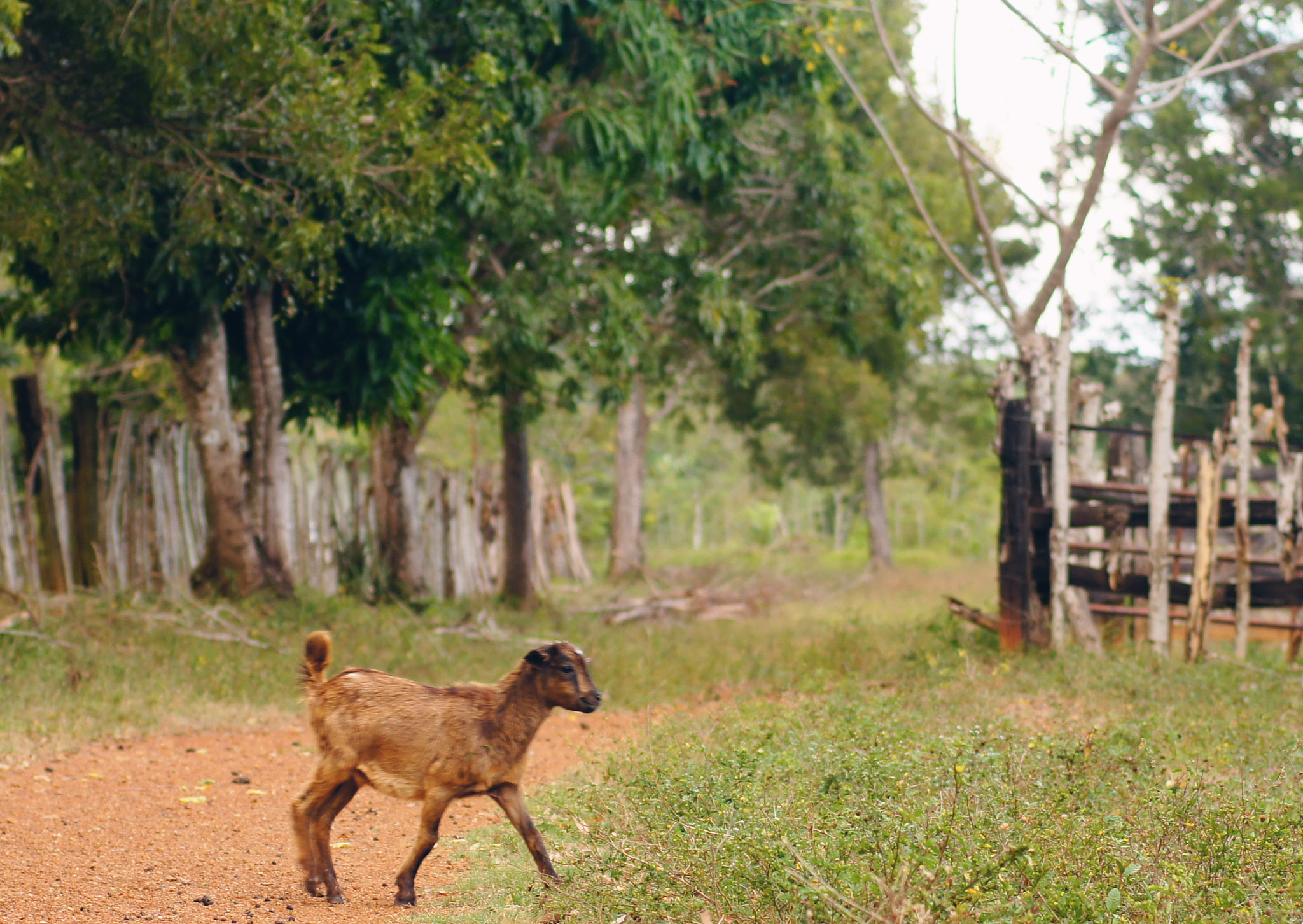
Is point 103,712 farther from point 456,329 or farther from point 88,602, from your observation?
point 456,329

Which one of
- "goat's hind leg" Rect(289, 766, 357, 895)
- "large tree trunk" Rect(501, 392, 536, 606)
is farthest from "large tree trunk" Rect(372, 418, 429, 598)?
"goat's hind leg" Rect(289, 766, 357, 895)

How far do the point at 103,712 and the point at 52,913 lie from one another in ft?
12.1

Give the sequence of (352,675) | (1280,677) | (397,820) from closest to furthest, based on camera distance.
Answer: (352,675) → (397,820) → (1280,677)

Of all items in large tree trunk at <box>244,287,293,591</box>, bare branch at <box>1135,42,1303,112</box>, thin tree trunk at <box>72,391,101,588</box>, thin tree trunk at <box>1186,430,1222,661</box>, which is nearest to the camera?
bare branch at <box>1135,42,1303,112</box>

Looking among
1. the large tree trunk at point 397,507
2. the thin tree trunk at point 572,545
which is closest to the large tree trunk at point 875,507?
the thin tree trunk at point 572,545

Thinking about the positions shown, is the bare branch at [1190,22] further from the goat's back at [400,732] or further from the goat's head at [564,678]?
the goat's back at [400,732]

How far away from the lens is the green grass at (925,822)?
356cm

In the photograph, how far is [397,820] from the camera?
19.3ft

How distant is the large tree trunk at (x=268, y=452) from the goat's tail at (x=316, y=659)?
22.8 ft

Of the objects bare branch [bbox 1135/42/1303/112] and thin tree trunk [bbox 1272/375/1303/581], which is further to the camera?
thin tree trunk [bbox 1272/375/1303/581]

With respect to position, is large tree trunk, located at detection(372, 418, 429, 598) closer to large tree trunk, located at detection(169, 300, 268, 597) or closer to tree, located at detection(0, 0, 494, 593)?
large tree trunk, located at detection(169, 300, 268, 597)

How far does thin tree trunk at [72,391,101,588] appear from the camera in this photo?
36.1ft

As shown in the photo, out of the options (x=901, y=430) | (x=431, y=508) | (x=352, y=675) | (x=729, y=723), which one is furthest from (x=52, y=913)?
(x=901, y=430)

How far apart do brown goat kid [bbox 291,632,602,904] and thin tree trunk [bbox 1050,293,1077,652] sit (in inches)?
229
